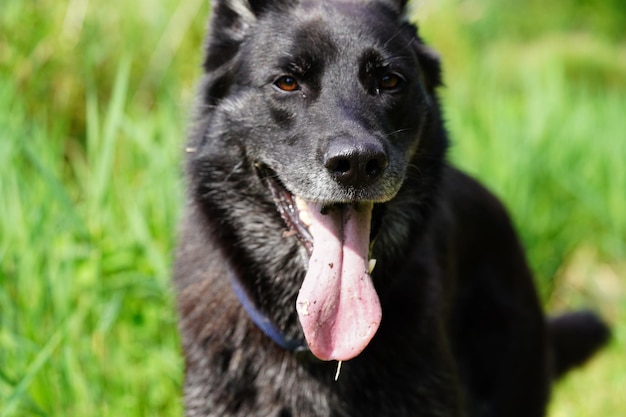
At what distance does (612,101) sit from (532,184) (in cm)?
196

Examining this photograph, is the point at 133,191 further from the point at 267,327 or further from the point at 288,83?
the point at 288,83

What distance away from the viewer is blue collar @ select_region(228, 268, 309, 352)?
2939mm

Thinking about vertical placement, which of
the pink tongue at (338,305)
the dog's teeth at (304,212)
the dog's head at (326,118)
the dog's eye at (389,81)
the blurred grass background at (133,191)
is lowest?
the blurred grass background at (133,191)

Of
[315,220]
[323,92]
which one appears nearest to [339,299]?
[315,220]

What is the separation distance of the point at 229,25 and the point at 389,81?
2.14 feet

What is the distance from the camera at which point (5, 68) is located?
4.62 m

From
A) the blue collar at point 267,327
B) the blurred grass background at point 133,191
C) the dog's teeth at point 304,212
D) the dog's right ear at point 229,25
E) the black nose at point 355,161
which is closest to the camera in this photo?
the black nose at point 355,161

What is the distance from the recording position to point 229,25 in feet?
10.3

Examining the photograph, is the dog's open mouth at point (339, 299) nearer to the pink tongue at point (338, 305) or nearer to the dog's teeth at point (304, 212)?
the pink tongue at point (338, 305)

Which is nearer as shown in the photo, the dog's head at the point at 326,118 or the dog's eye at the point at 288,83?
the dog's head at the point at 326,118

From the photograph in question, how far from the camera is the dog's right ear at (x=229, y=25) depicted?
307 cm

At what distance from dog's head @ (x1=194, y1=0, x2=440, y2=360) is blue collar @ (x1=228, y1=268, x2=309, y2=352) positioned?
1.11 feet

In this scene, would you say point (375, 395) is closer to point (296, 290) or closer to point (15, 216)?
point (296, 290)

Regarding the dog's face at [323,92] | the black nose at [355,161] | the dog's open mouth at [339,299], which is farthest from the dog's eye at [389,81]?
the dog's open mouth at [339,299]
